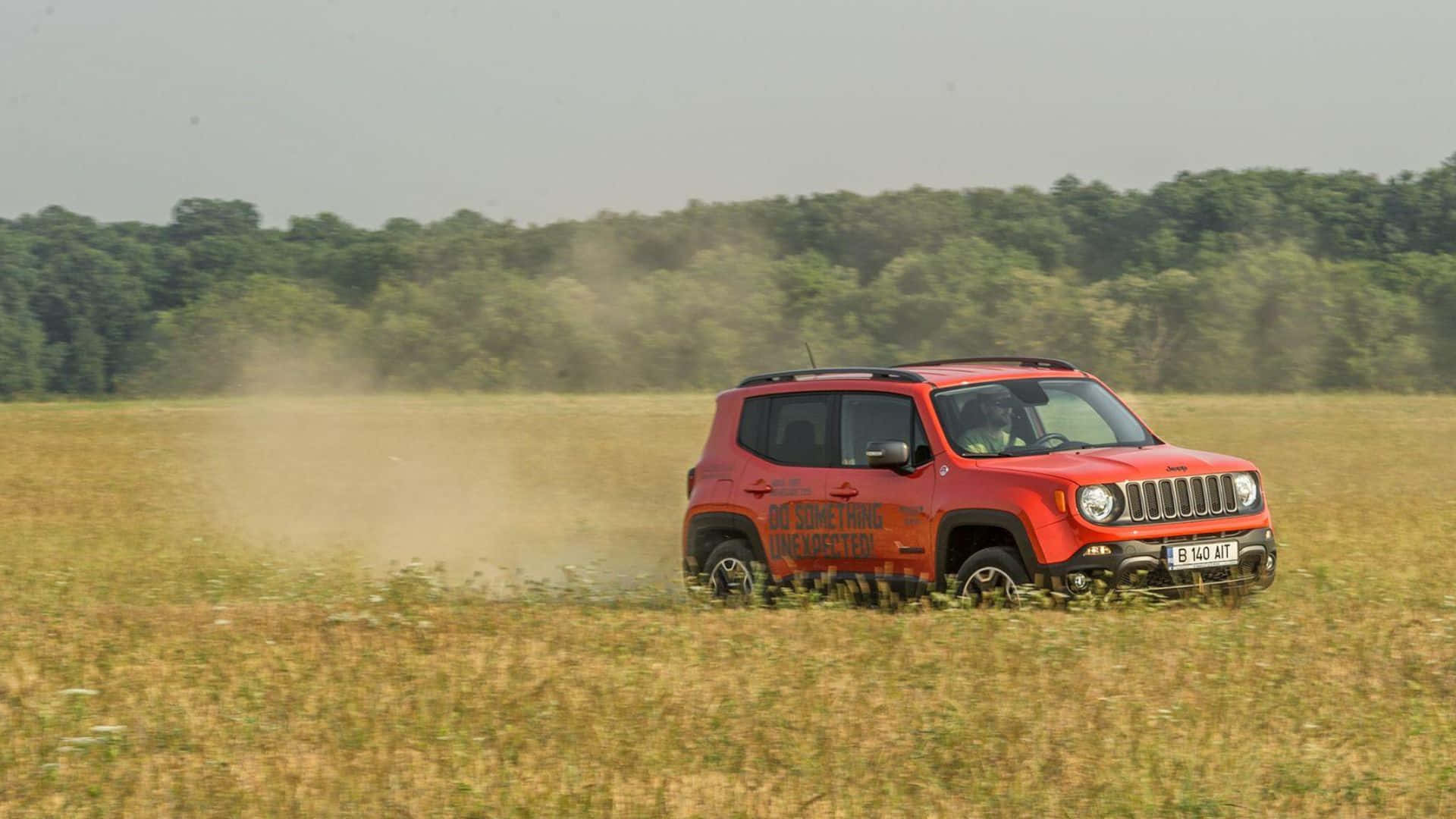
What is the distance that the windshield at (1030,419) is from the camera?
10.9 meters

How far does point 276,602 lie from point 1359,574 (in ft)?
26.7

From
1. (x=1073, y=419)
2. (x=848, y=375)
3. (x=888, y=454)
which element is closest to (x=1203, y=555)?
(x=1073, y=419)

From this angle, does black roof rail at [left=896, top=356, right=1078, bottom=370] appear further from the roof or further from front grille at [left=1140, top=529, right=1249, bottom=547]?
front grille at [left=1140, top=529, right=1249, bottom=547]

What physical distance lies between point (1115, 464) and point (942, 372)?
1.72 m

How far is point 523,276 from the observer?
7312 centimetres

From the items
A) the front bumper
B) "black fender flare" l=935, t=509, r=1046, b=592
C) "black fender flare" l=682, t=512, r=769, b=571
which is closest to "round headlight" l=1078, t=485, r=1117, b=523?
the front bumper

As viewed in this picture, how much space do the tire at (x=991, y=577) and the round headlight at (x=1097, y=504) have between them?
54 centimetres

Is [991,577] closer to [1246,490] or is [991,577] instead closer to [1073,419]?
[1073,419]

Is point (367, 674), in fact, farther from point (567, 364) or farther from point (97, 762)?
point (567, 364)

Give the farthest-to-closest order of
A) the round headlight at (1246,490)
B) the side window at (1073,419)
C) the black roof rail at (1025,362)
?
the black roof rail at (1025,362) < the side window at (1073,419) < the round headlight at (1246,490)

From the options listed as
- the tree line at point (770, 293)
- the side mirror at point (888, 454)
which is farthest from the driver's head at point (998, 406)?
the tree line at point (770, 293)

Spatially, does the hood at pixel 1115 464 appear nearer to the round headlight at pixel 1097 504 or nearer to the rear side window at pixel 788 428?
the round headlight at pixel 1097 504

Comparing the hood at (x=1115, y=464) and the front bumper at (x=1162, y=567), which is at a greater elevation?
the hood at (x=1115, y=464)

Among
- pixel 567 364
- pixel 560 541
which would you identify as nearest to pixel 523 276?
pixel 567 364
